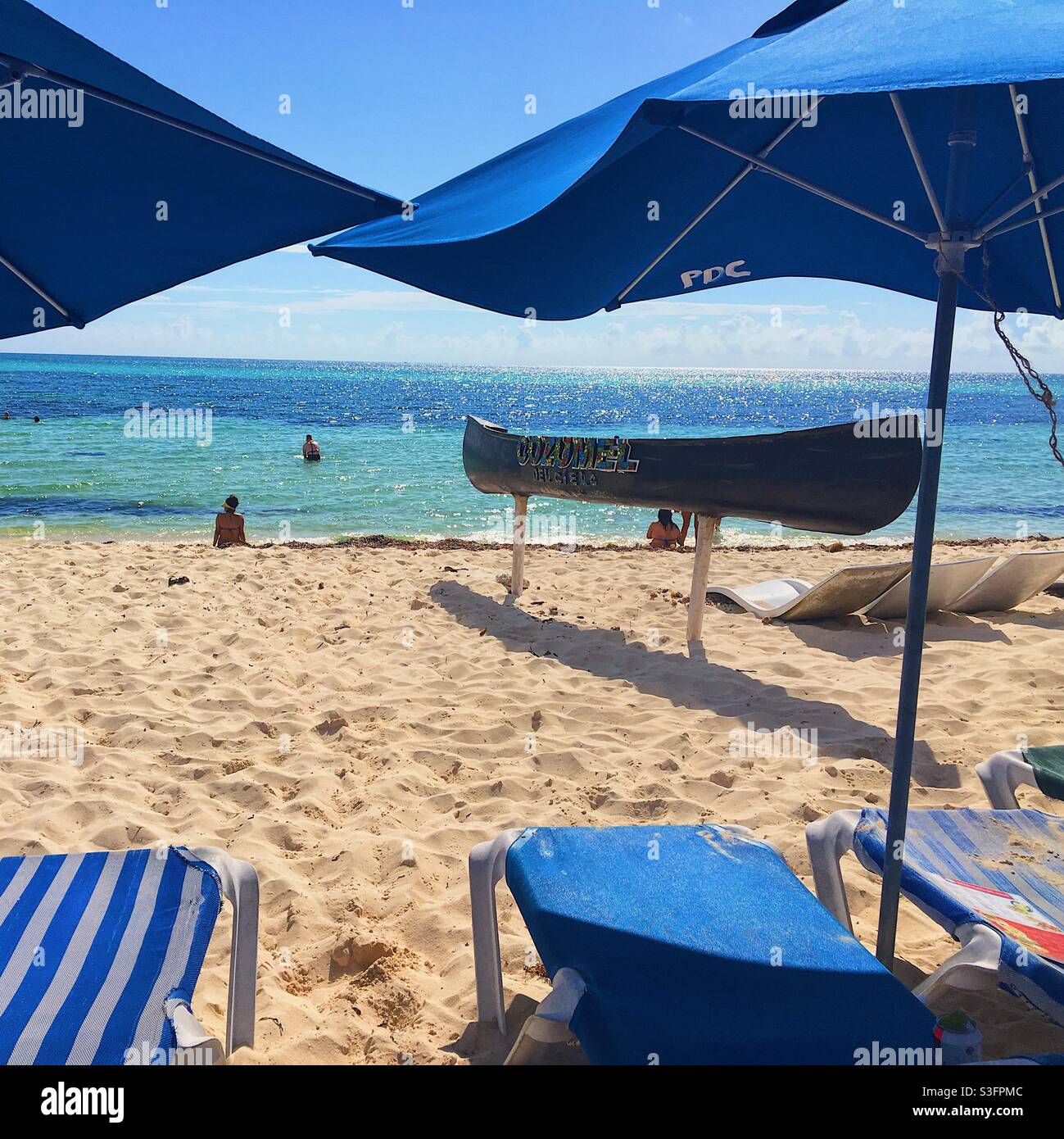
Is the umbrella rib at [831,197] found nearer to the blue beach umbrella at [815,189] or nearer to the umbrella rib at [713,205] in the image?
the blue beach umbrella at [815,189]

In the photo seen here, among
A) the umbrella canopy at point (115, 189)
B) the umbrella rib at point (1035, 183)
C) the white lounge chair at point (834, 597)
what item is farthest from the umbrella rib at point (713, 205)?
the white lounge chair at point (834, 597)

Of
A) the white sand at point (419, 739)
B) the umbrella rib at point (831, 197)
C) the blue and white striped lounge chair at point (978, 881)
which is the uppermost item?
the umbrella rib at point (831, 197)

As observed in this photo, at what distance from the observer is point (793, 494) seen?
5.41m

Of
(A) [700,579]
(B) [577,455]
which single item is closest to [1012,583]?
(A) [700,579]

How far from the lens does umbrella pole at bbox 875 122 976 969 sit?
6.68 feet

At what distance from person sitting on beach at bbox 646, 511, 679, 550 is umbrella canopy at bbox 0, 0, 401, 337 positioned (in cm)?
830

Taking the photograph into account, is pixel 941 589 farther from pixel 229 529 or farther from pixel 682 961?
pixel 229 529

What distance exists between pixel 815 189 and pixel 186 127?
1.70m

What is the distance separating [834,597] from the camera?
241 inches

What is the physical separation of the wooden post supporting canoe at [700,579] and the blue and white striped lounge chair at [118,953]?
4077 mm

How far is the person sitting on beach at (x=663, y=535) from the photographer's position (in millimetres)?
10766

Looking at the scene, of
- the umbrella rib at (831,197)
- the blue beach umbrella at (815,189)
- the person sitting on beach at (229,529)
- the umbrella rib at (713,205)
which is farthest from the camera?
the person sitting on beach at (229,529)

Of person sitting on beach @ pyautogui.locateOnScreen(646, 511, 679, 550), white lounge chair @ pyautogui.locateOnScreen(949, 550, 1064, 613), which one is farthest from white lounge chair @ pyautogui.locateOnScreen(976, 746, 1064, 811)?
person sitting on beach @ pyautogui.locateOnScreen(646, 511, 679, 550)

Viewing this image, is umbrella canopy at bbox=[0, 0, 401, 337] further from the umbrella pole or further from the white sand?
the white sand
